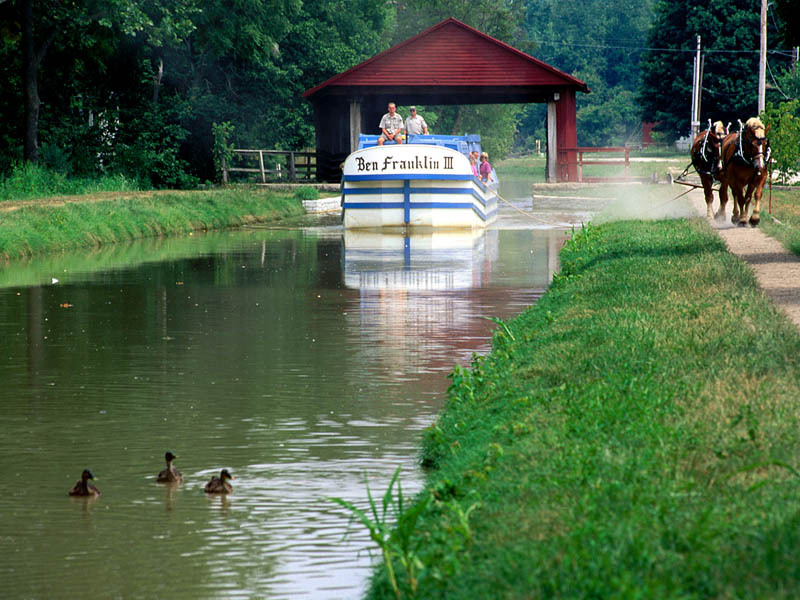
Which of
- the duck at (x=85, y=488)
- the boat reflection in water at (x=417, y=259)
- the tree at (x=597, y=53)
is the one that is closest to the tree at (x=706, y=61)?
the tree at (x=597, y=53)

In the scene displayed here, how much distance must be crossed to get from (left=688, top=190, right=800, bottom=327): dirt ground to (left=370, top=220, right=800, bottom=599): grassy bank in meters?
0.75

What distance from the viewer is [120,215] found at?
89.4ft

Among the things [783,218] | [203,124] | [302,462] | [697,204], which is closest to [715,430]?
[302,462]

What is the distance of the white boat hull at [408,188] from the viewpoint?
28969mm

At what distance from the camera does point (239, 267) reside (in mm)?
21109

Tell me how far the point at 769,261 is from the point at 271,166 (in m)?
35.1

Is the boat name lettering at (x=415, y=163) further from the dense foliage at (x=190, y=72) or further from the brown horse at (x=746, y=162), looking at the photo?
the dense foliage at (x=190, y=72)

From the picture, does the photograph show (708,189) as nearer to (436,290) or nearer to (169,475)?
(436,290)

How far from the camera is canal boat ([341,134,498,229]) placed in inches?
1141

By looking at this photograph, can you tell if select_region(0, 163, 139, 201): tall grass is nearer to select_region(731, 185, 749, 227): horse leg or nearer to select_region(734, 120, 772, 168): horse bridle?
select_region(731, 185, 749, 227): horse leg

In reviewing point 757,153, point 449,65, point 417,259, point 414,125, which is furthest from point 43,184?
point 757,153

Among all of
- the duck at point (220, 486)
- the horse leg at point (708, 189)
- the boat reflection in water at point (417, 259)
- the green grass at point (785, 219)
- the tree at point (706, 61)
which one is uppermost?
the tree at point (706, 61)

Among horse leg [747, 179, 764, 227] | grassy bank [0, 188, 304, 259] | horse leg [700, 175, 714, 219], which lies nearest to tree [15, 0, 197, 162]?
grassy bank [0, 188, 304, 259]

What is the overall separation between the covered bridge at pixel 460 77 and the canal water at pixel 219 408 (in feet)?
71.9
